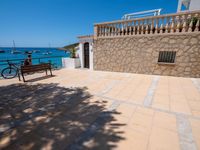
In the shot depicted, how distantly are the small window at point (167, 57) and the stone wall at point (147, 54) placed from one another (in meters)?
0.19

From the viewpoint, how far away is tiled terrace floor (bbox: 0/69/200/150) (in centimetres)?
187

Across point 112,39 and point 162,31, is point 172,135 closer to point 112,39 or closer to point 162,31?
point 162,31

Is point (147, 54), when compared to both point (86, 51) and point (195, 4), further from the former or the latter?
point (195, 4)

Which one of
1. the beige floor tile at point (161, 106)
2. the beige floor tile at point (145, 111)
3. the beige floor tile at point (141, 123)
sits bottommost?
the beige floor tile at point (141, 123)

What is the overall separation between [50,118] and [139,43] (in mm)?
5678

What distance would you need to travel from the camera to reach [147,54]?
6270 mm

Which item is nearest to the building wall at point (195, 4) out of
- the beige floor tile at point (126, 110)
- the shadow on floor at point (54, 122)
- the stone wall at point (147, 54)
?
the stone wall at point (147, 54)

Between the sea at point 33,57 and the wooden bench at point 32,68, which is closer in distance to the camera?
the wooden bench at point 32,68

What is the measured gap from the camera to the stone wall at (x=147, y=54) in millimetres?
5430

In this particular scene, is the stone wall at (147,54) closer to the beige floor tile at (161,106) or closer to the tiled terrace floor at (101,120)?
the tiled terrace floor at (101,120)

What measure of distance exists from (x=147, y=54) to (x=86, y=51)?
14.2ft

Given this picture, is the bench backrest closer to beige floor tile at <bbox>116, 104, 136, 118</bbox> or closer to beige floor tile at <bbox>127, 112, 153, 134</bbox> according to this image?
beige floor tile at <bbox>116, 104, 136, 118</bbox>

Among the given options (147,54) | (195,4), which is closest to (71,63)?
(147,54)

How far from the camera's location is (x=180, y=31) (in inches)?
216
